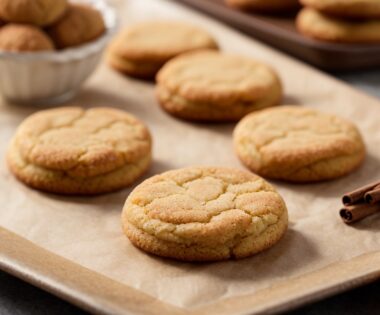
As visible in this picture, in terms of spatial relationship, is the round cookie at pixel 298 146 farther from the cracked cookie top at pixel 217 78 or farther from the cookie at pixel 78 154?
the cookie at pixel 78 154

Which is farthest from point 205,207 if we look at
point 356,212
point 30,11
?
point 30,11

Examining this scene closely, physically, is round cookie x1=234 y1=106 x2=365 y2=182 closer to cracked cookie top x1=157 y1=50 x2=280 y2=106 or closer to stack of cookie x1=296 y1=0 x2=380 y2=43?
cracked cookie top x1=157 y1=50 x2=280 y2=106

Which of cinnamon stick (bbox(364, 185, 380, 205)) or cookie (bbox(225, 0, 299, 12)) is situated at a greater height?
cinnamon stick (bbox(364, 185, 380, 205))

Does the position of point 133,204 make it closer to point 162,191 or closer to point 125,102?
point 162,191

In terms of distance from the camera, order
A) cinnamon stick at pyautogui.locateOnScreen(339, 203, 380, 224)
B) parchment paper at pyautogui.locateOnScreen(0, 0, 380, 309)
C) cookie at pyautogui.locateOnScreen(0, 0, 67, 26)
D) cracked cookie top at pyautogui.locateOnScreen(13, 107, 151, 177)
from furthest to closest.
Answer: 1. cookie at pyautogui.locateOnScreen(0, 0, 67, 26)
2. cracked cookie top at pyautogui.locateOnScreen(13, 107, 151, 177)
3. cinnamon stick at pyautogui.locateOnScreen(339, 203, 380, 224)
4. parchment paper at pyautogui.locateOnScreen(0, 0, 380, 309)

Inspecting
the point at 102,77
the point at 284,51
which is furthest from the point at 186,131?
the point at 284,51

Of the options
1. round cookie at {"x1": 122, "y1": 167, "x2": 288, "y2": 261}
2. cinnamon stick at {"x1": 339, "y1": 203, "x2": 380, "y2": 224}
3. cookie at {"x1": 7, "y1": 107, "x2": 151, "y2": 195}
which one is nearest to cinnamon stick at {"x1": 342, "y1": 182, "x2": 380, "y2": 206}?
cinnamon stick at {"x1": 339, "y1": 203, "x2": 380, "y2": 224}
